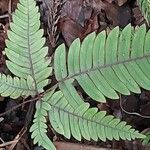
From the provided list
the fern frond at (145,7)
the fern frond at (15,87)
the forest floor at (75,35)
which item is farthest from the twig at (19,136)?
the fern frond at (145,7)

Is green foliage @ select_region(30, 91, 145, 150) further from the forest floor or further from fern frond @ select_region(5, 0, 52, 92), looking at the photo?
the forest floor

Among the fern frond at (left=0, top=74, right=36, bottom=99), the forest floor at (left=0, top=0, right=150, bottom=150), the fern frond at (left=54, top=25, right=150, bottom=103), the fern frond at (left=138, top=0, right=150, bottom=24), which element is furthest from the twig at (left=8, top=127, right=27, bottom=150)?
the fern frond at (left=138, top=0, right=150, bottom=24)

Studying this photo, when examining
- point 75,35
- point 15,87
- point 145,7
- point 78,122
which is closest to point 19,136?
point 15,87

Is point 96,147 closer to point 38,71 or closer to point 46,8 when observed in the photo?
point 38,71

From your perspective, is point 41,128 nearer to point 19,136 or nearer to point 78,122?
point 78,122

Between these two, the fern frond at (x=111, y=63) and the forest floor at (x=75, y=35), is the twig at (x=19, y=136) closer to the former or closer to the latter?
Result: the forest floor at (x=75, y=35)

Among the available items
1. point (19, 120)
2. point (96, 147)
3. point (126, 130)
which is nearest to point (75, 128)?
point (126, 130)
